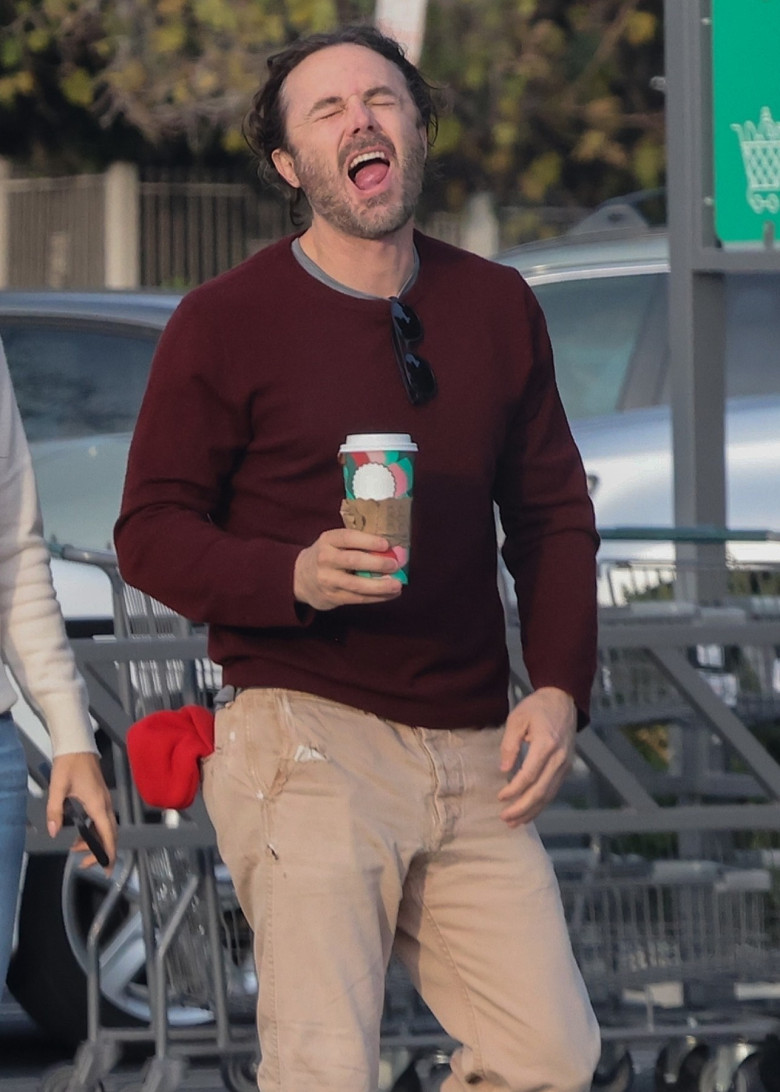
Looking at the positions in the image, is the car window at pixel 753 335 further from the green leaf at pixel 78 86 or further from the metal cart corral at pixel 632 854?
the green leaf at pixel 78 86

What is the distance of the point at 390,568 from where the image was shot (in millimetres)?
2803

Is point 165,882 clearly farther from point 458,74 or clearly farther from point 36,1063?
point 458,74

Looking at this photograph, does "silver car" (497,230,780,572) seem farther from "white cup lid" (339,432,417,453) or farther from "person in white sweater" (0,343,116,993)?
"white cup lid" (339,432,417,453)

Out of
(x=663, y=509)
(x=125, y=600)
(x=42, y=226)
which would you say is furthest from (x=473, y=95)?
(x=125, y=600)

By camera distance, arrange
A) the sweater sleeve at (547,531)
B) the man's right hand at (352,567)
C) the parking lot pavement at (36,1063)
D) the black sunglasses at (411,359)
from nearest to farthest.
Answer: the man's right hand at (352,567) < the black sunglasses at (411,359) < the sweater sleeve at (547,531) < the parking lot pavement at (36,1063)

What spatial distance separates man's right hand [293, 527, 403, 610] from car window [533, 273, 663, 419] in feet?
14.5

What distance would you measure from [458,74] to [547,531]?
1353 centimetres

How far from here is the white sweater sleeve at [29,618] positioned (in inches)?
123

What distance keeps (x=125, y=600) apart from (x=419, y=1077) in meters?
1.16

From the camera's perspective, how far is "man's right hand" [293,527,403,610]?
2795 mm

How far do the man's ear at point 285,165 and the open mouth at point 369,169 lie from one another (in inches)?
6.2

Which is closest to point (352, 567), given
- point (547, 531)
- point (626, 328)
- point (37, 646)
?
point (37, 646)

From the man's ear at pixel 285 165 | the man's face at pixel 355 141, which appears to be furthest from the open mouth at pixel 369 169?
the man's ear at pixel 285 165

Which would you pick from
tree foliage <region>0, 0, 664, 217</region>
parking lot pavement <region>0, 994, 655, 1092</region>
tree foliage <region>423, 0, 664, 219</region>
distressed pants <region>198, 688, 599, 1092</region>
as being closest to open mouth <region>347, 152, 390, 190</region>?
distressed pants <region>198, 688, 599, 1092</region>
